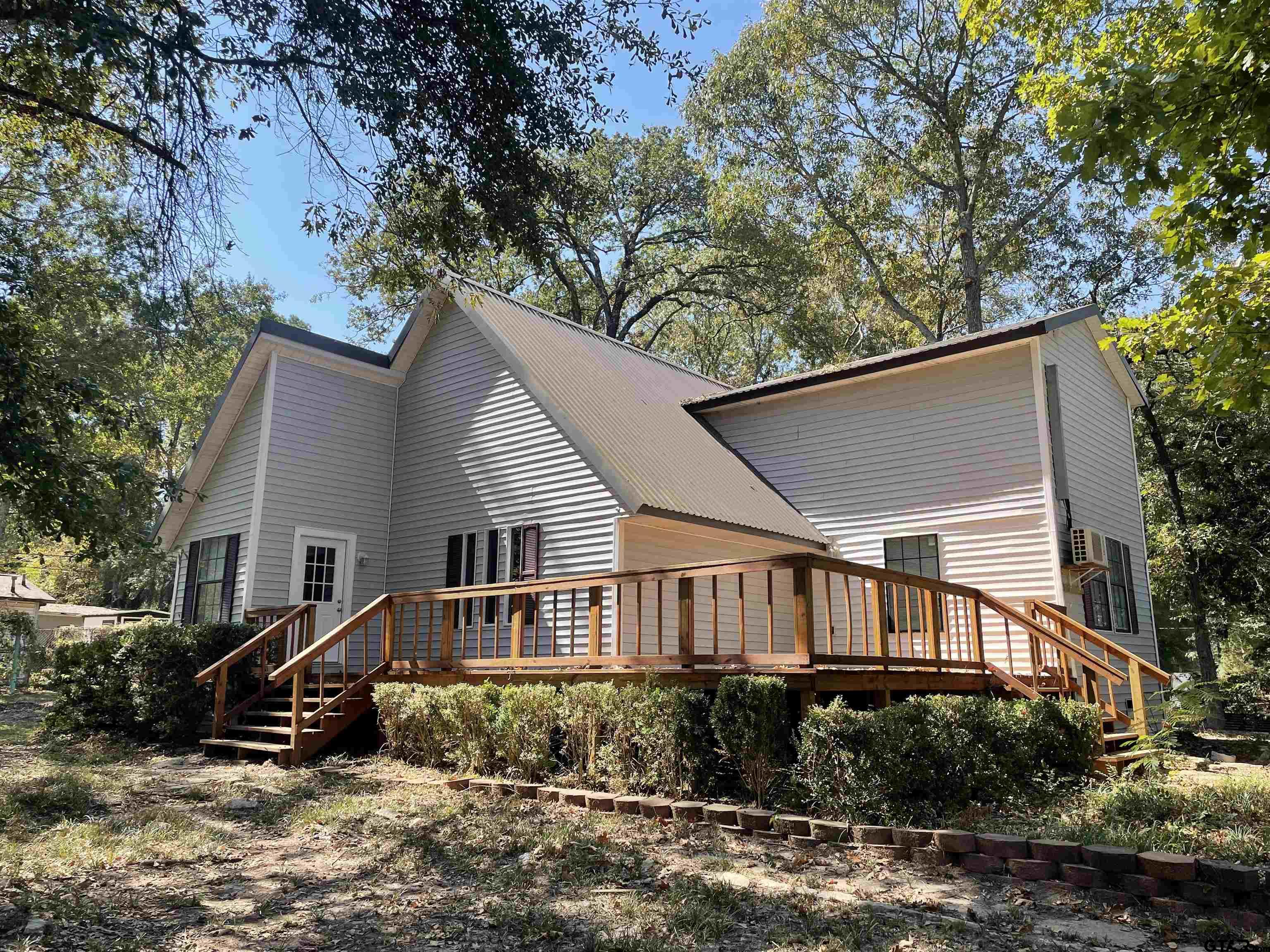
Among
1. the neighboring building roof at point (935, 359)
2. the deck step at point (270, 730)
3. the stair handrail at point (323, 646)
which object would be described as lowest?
the deck step at point (270, 730)

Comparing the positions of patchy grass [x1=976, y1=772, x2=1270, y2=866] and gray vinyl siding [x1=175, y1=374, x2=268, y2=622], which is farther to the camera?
gray vinyl siding [x1=175, y1=374, x2=268, y2=622]

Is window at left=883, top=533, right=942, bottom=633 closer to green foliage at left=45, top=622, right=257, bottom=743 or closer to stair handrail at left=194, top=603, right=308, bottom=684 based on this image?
stair handrail at left=194, top=603, right=308, bottom=684

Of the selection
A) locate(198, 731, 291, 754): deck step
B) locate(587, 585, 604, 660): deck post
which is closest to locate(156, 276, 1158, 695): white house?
locate(587, 585, 604, 660): deck post

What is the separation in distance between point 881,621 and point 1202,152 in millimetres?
4669

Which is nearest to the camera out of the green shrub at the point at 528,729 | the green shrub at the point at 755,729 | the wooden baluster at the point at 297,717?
the green shrub at the point at 755,729

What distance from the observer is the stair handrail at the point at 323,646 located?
10.5 m

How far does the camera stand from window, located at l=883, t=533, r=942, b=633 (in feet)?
46.0

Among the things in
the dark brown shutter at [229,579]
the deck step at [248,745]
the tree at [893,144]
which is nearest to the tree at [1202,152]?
the deck step at [248,745]

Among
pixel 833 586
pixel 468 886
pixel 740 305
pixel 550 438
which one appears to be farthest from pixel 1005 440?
pixel 740 305

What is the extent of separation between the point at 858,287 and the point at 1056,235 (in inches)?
234

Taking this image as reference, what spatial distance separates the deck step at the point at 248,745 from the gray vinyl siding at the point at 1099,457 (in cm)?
A: 1098

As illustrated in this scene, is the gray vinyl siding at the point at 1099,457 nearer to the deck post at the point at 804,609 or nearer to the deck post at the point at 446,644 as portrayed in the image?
the deck post at the point at 804,609

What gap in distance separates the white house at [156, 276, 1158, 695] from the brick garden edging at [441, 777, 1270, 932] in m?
5.47

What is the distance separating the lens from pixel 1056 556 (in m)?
12.8
